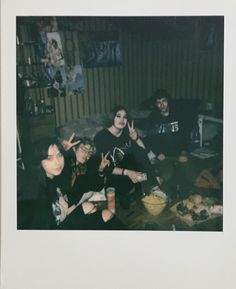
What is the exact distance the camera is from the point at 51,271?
2.82ft

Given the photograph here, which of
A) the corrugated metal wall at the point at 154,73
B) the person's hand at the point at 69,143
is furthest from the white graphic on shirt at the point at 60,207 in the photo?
the corrugated metal wall at the point at 154,73

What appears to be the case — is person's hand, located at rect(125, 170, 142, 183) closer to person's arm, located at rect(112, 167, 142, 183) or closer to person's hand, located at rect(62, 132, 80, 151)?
person's arm, located at rect(112, 167, 142, 183)

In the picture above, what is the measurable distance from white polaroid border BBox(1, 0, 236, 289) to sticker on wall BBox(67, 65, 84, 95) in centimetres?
13

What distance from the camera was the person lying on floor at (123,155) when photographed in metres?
0.86

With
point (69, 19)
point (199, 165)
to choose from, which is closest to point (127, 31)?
point (69, 19)

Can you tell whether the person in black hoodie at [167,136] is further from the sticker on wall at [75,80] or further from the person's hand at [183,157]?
the sticker on wall at [75,80]

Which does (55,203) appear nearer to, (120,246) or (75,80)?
(120,246)

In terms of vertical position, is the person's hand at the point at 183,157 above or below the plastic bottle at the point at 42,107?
below

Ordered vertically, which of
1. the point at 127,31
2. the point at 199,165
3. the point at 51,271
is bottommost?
the point at 51,271

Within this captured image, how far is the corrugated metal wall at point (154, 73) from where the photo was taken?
0.86 m

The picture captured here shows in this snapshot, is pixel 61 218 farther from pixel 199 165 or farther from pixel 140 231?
pixel 199 165

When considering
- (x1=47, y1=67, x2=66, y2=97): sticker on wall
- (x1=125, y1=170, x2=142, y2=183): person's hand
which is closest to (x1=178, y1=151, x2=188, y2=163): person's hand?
(x1=125, y1=170, x2=142, y2=183): person's hand

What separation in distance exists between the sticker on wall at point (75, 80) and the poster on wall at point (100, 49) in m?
0.02

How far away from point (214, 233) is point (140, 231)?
0.57ft
